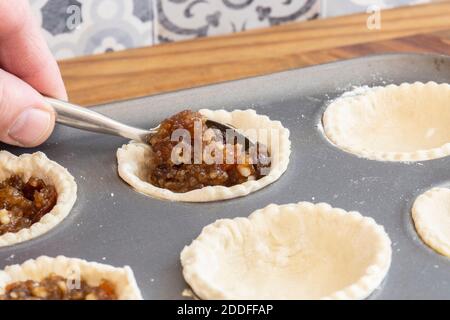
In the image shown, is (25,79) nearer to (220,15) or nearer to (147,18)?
(147,18)

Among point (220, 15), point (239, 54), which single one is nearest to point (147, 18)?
point (220, 15)

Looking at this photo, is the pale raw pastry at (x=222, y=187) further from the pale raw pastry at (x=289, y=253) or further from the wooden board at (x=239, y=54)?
the wooden board at (x=239, y=54)

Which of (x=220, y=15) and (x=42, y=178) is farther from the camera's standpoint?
(x=220, y=15)

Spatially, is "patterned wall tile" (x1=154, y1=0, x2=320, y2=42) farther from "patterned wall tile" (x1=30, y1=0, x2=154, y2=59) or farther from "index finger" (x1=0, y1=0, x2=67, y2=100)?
"index finger" (x1=0, y1=0, x2=67, y2=100)

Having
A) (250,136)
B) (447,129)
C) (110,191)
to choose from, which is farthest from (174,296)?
(447,129)

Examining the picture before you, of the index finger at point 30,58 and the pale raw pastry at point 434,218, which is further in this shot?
the index finger at point 30,58

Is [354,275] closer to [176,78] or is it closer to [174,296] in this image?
[174,296]

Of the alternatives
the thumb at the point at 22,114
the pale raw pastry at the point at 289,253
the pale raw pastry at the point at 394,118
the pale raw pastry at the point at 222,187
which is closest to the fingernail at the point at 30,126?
the thumb at the point at 22,114
